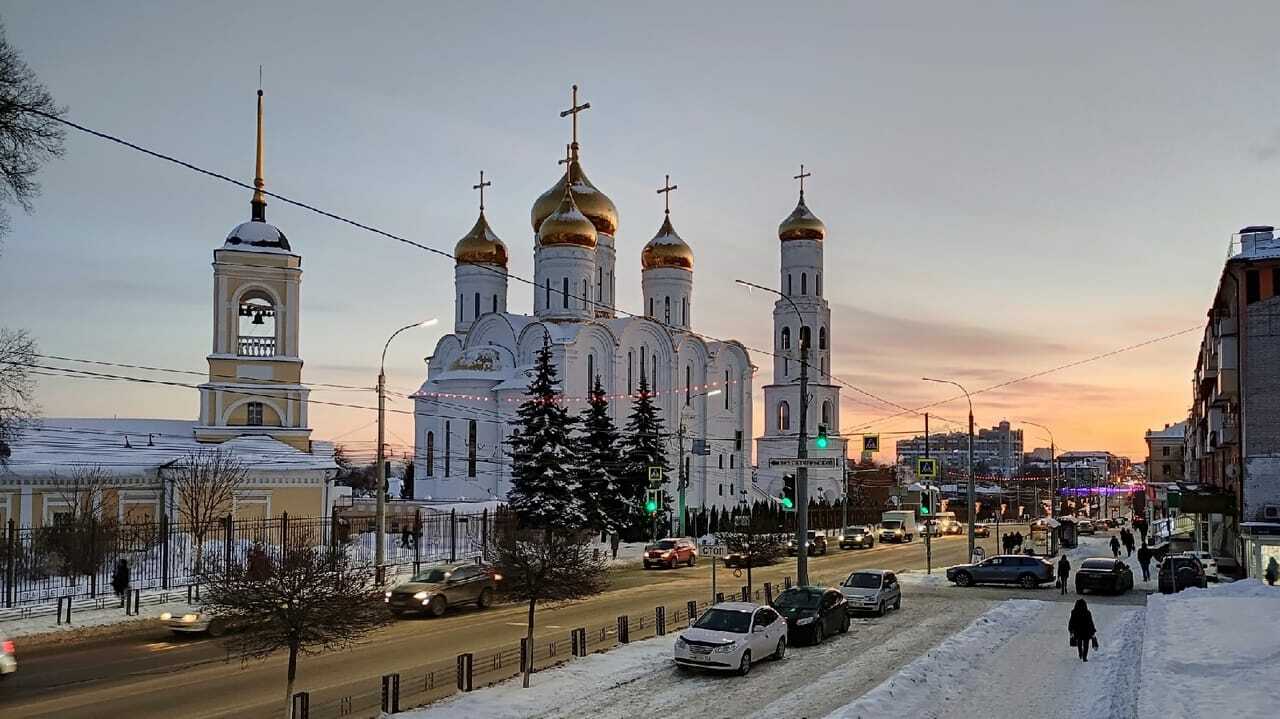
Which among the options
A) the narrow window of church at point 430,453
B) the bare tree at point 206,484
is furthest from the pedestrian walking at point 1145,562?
the narrow window of church at point 430,453

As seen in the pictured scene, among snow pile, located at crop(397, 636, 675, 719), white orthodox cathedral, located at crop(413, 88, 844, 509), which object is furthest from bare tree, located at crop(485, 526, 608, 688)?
white orthodox cathedral, located at crop(413, 88, 844, 509)

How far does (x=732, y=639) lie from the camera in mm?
18219

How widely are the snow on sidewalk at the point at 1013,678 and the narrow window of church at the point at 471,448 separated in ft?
137

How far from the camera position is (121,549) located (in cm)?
3194

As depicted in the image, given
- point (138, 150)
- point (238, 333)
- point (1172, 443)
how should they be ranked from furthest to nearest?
point (1172, 443) → point (238, 333) → point (138, 150)

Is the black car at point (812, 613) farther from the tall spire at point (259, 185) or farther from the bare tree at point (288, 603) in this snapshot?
the tall spire at point (259, 185)

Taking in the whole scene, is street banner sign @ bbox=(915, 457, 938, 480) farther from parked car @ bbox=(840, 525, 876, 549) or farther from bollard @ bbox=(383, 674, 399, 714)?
bollard @ bbox=(383, 674, 399, 714)

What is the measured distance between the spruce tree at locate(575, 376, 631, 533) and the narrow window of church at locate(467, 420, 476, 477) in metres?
11.5

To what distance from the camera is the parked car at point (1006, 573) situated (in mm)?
33156

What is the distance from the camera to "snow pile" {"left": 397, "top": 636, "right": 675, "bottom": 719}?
15000 mm

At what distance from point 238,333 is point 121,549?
1605 centimetres

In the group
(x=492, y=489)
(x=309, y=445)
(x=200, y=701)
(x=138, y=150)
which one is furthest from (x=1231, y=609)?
(x=492, y=489)

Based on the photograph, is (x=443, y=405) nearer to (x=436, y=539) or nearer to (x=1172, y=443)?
(x=436, y=539)

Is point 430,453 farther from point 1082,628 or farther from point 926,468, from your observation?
point 1082,628
